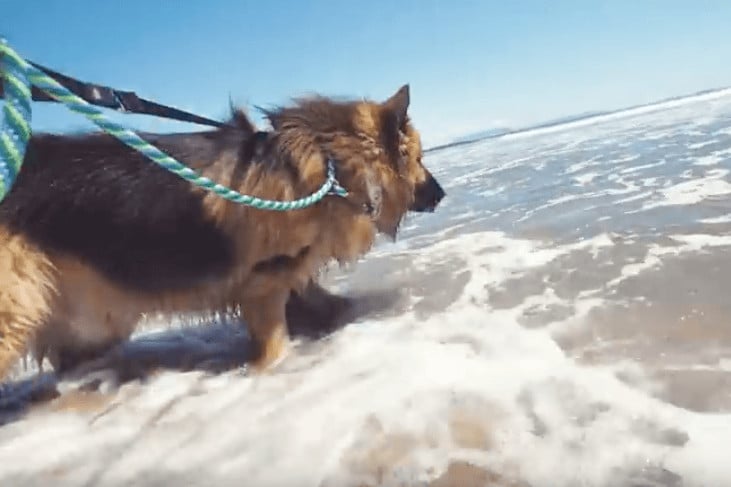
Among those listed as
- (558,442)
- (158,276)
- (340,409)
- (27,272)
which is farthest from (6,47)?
(558,442)

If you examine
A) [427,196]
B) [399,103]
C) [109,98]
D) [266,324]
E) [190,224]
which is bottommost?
[266,324]

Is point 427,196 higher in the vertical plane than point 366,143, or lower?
lower

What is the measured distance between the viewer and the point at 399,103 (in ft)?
13.1

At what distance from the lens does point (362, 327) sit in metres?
3.85

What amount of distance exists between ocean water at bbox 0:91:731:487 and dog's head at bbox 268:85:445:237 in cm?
78

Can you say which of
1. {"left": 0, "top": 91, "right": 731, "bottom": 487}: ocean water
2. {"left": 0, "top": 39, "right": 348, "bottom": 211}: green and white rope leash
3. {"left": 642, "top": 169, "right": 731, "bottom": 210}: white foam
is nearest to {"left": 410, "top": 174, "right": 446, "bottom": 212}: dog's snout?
{"left": 0, "top": 91, "right": 731, "bottom": 487}: ocean water

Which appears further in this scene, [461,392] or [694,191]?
[694,191]

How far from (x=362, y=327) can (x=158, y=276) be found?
4.29 feet

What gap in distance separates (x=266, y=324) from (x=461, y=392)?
1374 mm

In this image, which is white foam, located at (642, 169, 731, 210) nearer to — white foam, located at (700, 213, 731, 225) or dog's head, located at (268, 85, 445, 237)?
white foam, located at (700, 213, 731, 225)

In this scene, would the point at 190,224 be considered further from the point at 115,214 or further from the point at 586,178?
the point at 586,178

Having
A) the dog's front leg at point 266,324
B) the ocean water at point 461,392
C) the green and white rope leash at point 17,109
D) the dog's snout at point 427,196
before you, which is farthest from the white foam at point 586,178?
the green and white rope leash at point 17,109

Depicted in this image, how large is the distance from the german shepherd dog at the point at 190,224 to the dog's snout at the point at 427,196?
25 cm

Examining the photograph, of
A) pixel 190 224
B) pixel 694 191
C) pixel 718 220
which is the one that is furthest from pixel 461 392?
pixel 694 191
